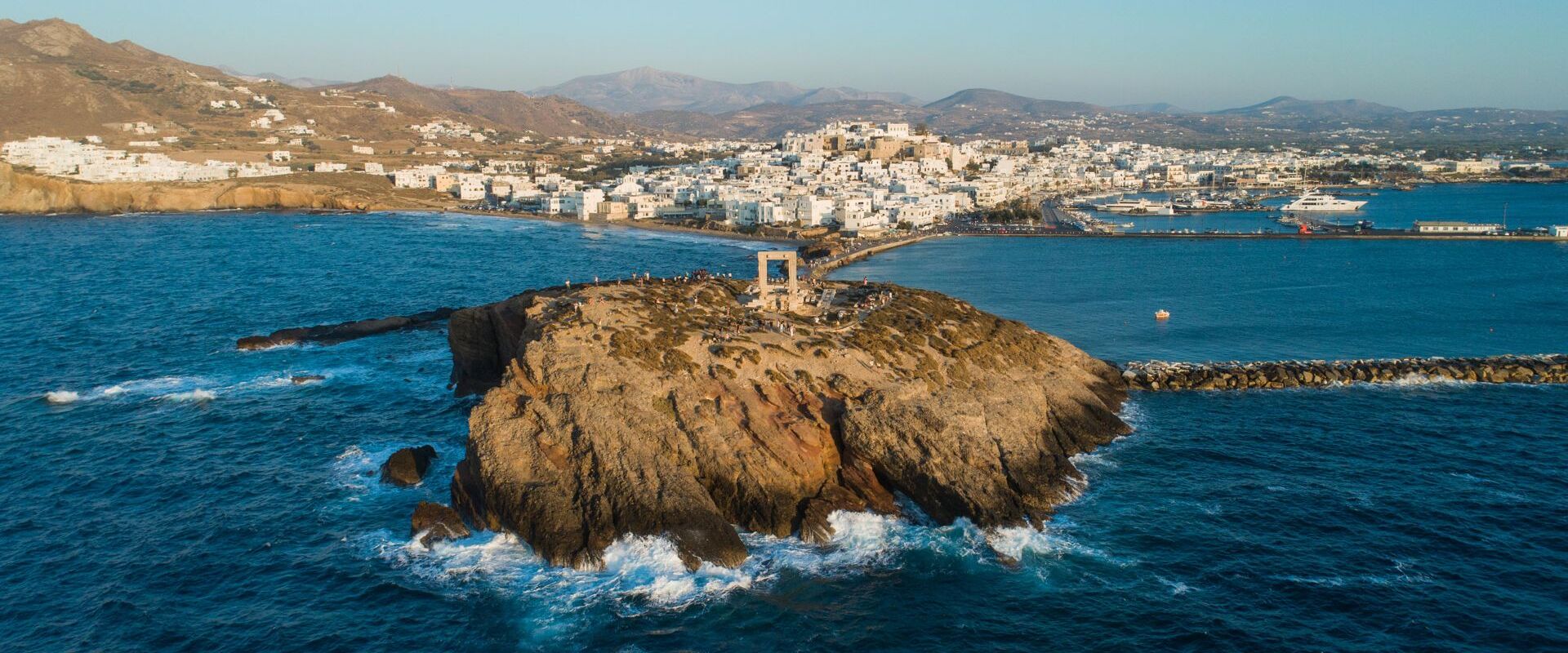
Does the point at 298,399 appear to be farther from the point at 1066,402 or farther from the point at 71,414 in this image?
the point at 1066,402

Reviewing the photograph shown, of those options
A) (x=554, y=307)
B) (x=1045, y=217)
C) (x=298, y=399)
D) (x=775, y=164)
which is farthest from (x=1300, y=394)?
(x=775, y=164)

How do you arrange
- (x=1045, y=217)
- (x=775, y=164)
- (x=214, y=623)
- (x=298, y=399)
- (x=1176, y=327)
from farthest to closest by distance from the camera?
(x=775, y=164)
(x=1045, y=217)
(x=1176, y=327)
(x=298, y=399)
(x=214, y=623)

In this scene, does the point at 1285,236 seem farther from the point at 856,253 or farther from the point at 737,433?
the point at 737,433

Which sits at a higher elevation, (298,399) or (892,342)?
(892,342)

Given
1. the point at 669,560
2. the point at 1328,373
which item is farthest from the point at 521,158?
the point at 669,560

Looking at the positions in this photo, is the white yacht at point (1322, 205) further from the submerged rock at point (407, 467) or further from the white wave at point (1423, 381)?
the submerged rock at point (407, 467)

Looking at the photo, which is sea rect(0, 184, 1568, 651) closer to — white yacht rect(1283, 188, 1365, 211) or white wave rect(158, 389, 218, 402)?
white wave rect(158, 389, 218, 402)
